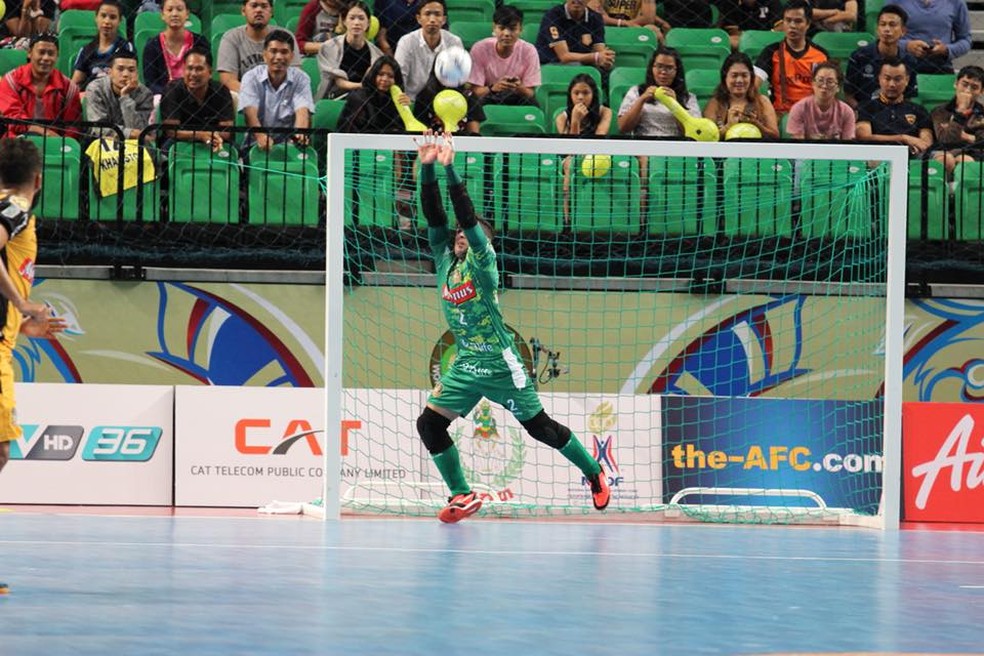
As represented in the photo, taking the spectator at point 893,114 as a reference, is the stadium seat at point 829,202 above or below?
below

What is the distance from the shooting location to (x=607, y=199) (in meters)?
13.9

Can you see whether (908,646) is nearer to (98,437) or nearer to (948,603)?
(948,603)

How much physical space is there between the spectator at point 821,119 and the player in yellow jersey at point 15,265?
9.52m

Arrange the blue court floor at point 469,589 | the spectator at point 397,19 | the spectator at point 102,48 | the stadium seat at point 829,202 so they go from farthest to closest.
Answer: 1. the spectator at point 397,19
2. the spectator at point 102,48
3. the stadium seat at point 829,202
4. the blue court floor at point 469,589

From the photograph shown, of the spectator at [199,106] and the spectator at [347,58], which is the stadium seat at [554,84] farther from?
the spectator at [199,106]

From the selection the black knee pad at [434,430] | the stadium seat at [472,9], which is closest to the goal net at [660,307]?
the black knee pad at [434,430]

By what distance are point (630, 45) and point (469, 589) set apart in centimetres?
1024

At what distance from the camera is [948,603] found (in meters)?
6.75

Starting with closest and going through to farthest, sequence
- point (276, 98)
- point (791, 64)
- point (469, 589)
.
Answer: point (469, 589) → point (276, 98) → point (791, 64)

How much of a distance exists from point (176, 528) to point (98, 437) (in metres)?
2.40

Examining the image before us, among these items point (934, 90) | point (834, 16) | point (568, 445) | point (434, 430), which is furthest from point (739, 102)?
point (434, 430)

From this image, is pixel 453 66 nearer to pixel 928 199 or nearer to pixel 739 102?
pixel 739 102

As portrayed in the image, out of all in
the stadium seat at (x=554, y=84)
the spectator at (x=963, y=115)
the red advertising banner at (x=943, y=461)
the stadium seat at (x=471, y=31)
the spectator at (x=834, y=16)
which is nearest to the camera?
the red advertising banner at (x=943, y=461)

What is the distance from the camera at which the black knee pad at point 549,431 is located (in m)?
10.5
